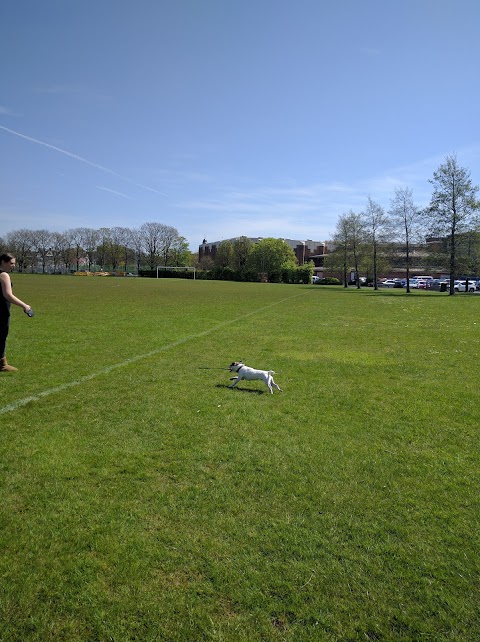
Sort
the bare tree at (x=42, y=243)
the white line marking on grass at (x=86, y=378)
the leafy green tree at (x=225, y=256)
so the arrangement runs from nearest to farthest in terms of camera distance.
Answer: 1. the white line marking on grass at (x=86, y=378)
2. the leafy green tree at (x=225, y=256)
3. the bare tree at (x=42, y=243)

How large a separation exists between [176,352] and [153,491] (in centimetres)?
674

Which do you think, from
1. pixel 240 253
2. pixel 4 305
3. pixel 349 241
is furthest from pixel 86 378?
pixel 240 253

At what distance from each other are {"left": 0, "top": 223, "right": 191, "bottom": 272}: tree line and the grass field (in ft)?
383

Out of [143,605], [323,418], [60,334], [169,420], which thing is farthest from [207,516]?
[60,334]

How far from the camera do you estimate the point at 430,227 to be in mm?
46594

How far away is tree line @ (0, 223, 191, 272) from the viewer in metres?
119

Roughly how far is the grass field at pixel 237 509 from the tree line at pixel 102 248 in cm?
11689

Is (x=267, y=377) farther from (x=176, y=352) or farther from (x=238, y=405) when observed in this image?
(x=176, y=352)

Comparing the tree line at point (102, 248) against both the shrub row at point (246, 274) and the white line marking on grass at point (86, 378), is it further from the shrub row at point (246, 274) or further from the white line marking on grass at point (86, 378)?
the white line marking on grass at point (86, 378)

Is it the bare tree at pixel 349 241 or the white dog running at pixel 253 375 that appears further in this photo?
the bare tree at pixel 349 241

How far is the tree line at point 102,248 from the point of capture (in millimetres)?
118625

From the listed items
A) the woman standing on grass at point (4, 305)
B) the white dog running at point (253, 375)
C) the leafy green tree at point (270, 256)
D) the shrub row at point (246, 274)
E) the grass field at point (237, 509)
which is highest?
the leafy green tree at point (270, 256)

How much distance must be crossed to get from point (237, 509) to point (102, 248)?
131m

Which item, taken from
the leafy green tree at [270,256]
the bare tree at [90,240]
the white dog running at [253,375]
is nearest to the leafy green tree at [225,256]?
the leafy green tree at [270,256]
